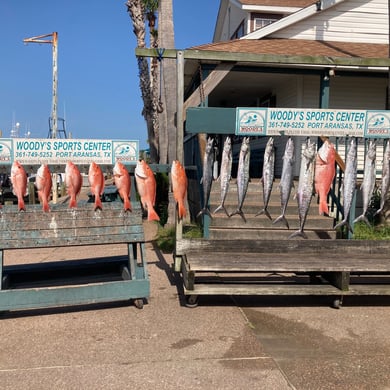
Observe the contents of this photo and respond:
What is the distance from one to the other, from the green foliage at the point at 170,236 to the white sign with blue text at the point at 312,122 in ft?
10.6

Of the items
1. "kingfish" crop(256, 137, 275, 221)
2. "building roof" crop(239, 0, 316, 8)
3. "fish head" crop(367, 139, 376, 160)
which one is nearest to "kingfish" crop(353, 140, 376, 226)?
"fish head" crop(367, 139, 376, 160)

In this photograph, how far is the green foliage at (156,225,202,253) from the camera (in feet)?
25.2

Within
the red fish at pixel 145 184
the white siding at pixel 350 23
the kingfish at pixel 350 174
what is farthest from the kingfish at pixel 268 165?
the white siding at pixel 350 23

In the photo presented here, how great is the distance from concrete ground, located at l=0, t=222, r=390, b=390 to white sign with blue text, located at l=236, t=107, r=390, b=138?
218 centimetres

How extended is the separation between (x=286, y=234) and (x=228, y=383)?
4052 mm

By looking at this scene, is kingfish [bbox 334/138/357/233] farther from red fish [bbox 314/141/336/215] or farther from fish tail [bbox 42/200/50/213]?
fish tail [bbox 42/200/50/213]

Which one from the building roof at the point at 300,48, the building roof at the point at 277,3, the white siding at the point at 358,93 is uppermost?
the building roof at the point at 277,3

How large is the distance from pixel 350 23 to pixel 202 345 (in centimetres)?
1173

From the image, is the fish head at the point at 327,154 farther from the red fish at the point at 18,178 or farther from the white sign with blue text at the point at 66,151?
the red fish at the point at 18,178

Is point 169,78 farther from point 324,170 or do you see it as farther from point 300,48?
point 324,170

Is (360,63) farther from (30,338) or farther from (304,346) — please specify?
(30,338)

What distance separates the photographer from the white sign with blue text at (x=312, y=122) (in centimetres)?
484

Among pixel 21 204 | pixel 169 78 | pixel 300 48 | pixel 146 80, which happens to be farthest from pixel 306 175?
pixel 146 80

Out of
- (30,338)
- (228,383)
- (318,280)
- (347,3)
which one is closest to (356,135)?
(318,280)
